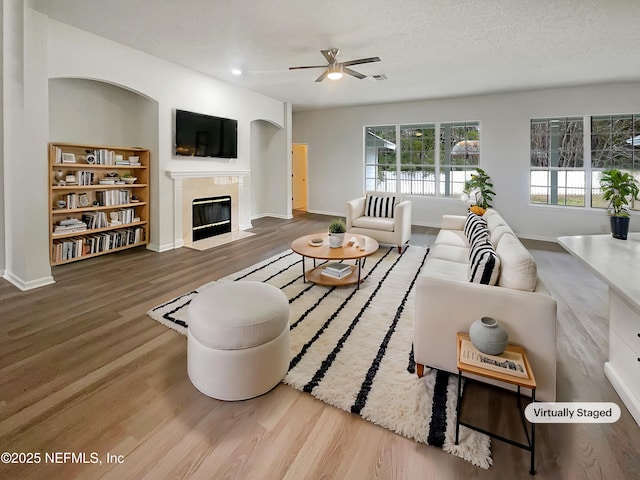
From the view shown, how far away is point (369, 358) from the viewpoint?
88.5 inches

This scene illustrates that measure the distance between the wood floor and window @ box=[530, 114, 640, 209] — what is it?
13.9 ft

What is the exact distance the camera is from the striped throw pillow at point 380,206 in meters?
5.30

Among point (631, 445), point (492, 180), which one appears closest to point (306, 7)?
point (631, 445)

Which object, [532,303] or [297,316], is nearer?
[532,303]

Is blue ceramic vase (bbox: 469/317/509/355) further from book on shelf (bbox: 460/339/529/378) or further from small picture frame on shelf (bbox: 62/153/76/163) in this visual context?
small picture frame on shelf (bbox: 62/153/76/163)

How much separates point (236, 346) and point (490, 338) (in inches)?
50.9

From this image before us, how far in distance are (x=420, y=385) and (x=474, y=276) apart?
73cm

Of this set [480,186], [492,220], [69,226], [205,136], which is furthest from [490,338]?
[480,186]

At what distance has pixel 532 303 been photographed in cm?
171

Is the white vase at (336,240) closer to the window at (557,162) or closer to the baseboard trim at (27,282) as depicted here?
the baseboard trim at (27,282)

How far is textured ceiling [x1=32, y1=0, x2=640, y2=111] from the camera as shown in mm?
3158

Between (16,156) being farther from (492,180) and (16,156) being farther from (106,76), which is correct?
(492,180)

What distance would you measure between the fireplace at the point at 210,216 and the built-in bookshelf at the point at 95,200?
0.79m

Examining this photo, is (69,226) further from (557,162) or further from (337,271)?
(557,162)
